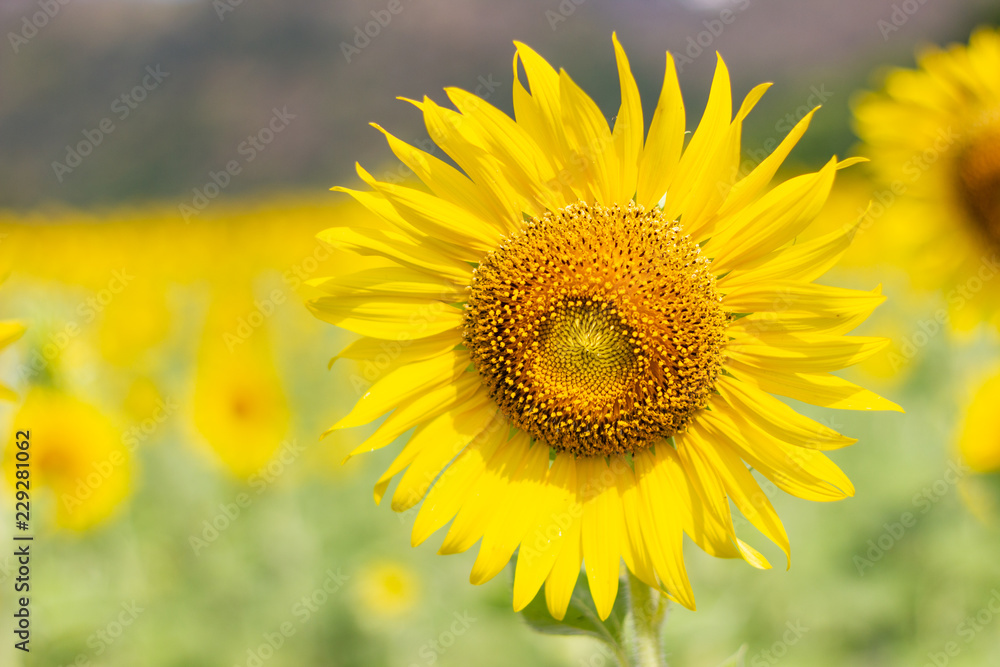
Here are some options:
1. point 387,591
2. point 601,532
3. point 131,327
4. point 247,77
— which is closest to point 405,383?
point 601,532

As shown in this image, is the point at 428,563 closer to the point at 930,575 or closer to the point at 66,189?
the point at 930,575

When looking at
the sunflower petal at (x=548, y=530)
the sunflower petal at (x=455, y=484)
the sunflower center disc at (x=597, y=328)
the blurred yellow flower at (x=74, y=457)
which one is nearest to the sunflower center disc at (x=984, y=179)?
the sunflower center disc at (x=597, y=328)

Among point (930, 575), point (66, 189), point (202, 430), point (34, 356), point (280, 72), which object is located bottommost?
point (66, 189)

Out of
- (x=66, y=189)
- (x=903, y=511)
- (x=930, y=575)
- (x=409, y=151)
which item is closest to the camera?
(x=409, y=151)

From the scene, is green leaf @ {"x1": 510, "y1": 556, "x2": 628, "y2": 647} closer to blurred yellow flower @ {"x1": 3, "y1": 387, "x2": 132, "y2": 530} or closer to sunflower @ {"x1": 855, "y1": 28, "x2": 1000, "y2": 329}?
sunflower @ {"x1": 855, "y1": 28, "x2": 1000, "y2": 329}

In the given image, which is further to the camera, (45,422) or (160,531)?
(160,531)

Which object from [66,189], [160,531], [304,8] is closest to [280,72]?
[304,8]

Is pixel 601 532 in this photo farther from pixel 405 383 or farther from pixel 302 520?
pixel 302 520
